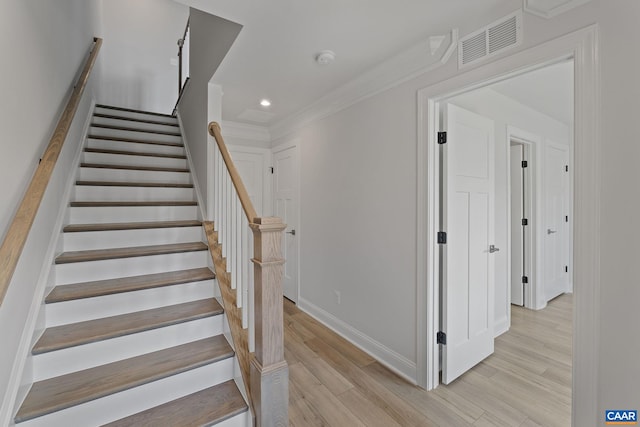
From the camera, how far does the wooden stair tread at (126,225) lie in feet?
6.57

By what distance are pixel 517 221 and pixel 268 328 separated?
348 cm

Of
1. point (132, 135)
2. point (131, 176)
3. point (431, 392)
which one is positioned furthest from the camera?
point (132, 135)

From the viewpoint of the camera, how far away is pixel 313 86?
2580mm

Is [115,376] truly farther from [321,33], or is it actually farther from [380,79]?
[380,79]

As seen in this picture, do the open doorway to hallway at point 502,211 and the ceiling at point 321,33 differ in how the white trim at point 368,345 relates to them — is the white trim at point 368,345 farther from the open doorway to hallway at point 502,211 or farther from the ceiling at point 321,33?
the ceiling at point 321,33

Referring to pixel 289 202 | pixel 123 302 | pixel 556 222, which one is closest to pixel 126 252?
pixel 123 302

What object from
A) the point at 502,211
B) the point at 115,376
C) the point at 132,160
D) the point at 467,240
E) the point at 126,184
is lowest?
the point at 115,376

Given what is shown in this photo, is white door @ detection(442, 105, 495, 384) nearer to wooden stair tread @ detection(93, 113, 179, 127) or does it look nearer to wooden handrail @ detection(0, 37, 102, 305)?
wooden handrail @ detection(0, 37, 102, 305)

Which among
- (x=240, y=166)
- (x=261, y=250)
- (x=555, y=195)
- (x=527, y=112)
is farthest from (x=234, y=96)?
(x=555, y=195)

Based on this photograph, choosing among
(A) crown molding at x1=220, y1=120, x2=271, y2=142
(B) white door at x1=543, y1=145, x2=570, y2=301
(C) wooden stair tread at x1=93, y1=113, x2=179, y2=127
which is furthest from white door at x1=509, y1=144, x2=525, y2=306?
(C) wooden stair tread at x1=93, y1=113, x2=179, y2=127

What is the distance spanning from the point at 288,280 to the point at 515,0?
339 cm

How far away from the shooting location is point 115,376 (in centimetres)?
142

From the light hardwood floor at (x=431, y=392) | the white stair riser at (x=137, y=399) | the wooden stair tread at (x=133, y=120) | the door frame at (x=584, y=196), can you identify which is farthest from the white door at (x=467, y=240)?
the wooden stair tread at (x=133, y=120)

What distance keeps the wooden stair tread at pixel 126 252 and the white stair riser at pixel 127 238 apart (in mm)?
42
